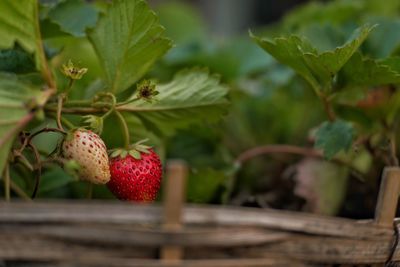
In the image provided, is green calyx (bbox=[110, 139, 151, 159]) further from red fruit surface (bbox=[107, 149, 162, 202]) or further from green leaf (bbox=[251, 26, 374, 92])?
green leaf (bbox=[251, 26, 374, 92])

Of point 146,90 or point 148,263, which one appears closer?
point 148,263

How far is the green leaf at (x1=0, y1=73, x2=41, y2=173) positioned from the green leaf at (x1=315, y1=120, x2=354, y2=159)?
290mm

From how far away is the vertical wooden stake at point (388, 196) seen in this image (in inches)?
18.8

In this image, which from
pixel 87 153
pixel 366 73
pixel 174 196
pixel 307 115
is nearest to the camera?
pixel 174 196

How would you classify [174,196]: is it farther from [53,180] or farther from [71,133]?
[53,180]

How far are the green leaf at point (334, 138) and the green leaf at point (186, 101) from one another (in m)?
0.10

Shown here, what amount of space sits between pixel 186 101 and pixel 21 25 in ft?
0.52

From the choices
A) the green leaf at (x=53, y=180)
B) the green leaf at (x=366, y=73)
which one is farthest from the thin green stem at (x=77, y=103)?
the green leaf at (x=366, y=73)

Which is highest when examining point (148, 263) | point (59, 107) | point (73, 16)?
point (73, 16)

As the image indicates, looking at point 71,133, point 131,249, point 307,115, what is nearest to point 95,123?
point 71,133

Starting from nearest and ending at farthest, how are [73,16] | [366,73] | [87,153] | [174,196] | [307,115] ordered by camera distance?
[174,196]
[87,153]
[366,73]
[73,16]
[307,115]

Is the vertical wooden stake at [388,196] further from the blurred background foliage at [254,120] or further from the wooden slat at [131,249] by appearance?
the blurred background foliage at [254,120]

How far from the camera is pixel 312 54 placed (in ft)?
1.86

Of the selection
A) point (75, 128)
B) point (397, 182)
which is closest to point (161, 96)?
point (75, 128)
